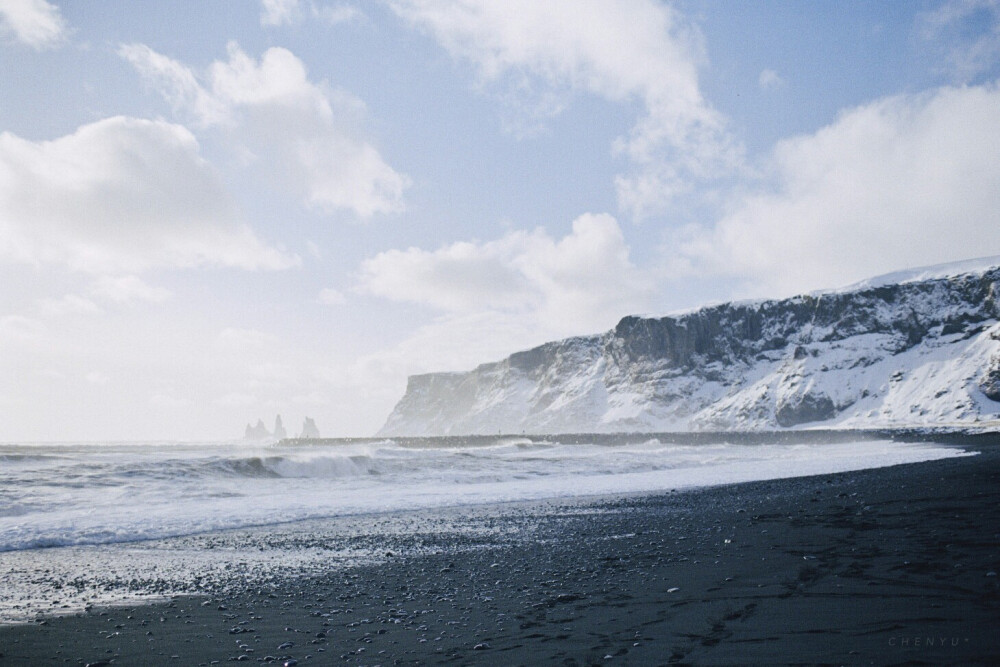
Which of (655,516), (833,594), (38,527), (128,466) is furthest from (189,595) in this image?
(128,466)

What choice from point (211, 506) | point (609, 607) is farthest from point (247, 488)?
point (609, 607)

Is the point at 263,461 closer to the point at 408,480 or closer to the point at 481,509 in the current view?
the point at 408,480

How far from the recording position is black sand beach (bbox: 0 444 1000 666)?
6.25 m

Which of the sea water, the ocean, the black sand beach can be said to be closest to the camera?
the black sand beach

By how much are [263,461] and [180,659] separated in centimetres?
3523

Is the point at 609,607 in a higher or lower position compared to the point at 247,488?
higher

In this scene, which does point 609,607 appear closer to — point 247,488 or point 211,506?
point 211,506

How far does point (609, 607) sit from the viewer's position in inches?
319

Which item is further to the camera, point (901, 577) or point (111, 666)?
point (901, 577)

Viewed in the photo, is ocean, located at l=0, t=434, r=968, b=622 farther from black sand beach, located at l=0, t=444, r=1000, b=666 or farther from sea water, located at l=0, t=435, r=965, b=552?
black sand beach, located at l=0, t=444, r=1000, b=666

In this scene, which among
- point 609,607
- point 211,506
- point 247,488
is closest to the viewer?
point 609,607

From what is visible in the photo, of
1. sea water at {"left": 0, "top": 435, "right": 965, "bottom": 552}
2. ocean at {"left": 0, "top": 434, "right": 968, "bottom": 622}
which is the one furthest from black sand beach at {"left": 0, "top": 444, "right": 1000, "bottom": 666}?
sea water at {"left": 0, "top": 435, "right": 965, "bottom": 552}

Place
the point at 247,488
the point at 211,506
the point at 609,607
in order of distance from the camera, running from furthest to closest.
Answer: the point at 247,488 → the point at 211,506 → the point at 609,607

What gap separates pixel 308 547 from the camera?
47.7ft
